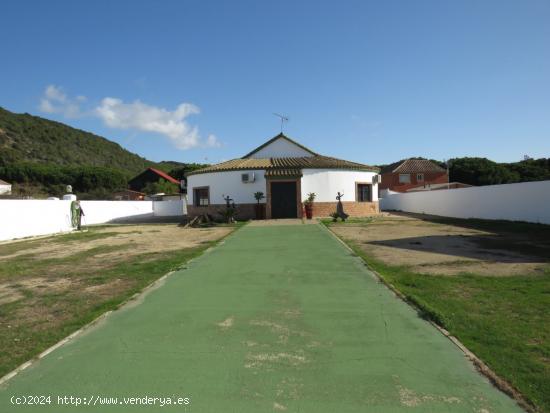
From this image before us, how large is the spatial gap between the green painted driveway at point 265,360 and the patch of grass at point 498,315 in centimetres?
24

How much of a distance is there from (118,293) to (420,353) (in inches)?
184

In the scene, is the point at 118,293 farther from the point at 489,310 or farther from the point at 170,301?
the point at 489,310

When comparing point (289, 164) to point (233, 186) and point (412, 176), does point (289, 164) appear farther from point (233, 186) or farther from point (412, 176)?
point (412, 176)

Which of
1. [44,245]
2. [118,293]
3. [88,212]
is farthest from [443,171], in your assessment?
[118,293]

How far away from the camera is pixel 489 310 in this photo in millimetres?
5285

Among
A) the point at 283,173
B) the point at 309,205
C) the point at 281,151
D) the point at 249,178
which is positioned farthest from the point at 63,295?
the point at 281,151

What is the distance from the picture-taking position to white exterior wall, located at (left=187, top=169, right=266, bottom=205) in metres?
25.3

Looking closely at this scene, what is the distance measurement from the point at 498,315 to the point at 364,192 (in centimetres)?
2267

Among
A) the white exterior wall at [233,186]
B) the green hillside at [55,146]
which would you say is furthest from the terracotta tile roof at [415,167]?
the green hillside at [55,146]

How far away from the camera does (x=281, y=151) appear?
2952 centimetres

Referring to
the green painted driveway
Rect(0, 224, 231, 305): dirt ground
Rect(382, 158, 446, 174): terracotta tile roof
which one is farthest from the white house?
Rect(382, 158, 446, 174): terracotta tile roof

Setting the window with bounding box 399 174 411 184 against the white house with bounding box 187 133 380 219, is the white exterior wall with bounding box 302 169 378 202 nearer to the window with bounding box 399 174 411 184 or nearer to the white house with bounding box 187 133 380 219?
the white house with bounding box 187 133 380 219

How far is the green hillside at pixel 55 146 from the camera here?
7825cm

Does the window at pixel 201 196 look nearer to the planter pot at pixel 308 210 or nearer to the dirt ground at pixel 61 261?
the planter pot at pixel 308 210
